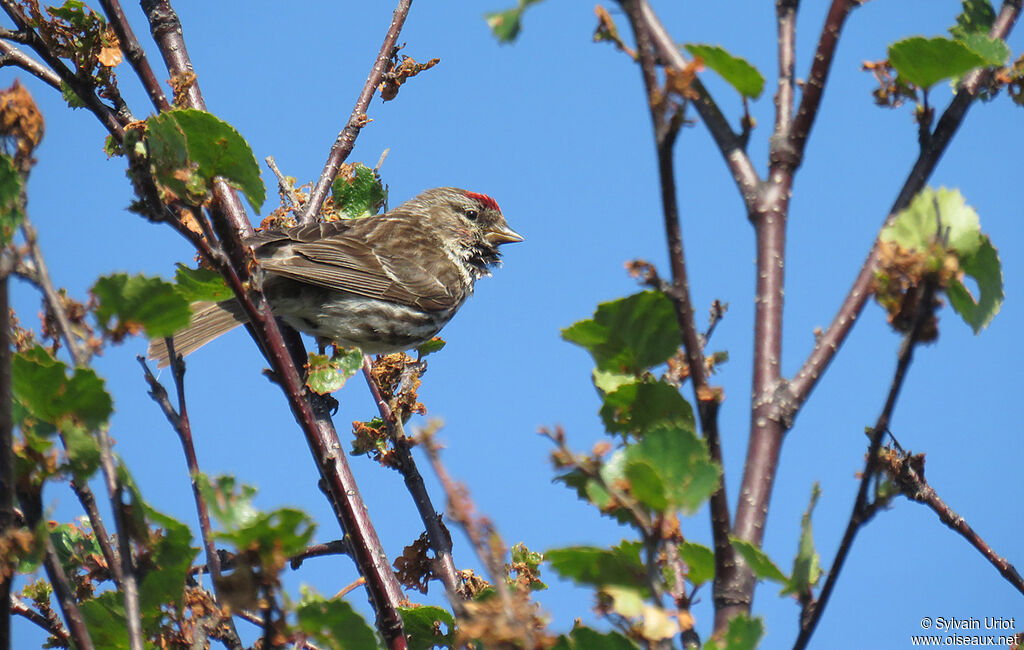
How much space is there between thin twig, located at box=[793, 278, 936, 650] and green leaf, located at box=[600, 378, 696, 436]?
312 mm

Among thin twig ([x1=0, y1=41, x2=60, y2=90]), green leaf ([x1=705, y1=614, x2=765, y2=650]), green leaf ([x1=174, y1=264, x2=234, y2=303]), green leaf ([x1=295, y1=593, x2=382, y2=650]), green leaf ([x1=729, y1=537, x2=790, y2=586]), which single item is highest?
thin twig ([x1=0, y1=41, x2=60, y2=90])

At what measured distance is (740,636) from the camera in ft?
4.34

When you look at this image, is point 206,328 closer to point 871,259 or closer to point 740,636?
point 871,259

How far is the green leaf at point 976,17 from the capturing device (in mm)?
1971

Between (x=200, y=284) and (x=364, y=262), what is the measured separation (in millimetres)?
4175

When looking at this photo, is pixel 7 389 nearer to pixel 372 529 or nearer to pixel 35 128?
pixel 35 128

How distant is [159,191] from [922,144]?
53.9 inches

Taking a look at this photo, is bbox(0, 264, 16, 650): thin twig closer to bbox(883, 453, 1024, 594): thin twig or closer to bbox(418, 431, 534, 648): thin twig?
bbox(418, 431, 534, 648): thin twig

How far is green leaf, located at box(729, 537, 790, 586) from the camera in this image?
1.41m

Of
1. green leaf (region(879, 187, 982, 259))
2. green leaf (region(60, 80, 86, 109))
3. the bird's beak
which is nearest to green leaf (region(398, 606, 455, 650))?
green leaf (region(879, 187, 982, 259))

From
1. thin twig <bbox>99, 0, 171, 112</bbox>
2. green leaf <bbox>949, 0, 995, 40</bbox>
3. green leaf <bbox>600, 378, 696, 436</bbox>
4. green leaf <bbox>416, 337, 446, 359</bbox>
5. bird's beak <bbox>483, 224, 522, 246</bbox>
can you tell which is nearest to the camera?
green leaf <bbox>600, 378, 696, 436</bbox>

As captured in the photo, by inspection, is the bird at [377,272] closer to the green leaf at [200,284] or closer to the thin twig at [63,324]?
the green leaf at [200,284]

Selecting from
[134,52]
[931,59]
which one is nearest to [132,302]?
[931,59]

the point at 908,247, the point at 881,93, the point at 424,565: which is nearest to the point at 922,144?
the point at 881,93
